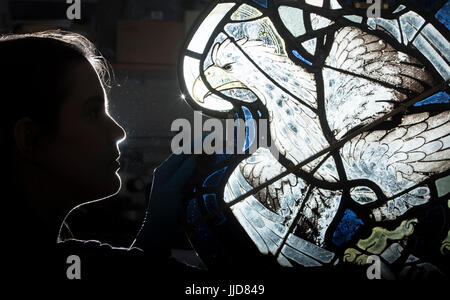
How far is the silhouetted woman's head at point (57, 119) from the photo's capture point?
850 mm

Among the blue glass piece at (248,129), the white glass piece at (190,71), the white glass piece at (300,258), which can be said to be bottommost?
the white glass piece at (300,258)

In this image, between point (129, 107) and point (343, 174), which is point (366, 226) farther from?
point (129, 107)

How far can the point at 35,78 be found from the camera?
0.86m

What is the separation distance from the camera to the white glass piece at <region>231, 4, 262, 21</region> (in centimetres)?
160

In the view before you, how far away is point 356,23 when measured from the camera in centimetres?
160

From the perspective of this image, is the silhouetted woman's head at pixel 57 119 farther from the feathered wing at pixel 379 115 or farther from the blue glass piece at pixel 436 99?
the blue glass piece at pixel 436 99

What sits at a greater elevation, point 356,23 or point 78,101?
A: point 356,23

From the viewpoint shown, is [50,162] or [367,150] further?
[367,150]

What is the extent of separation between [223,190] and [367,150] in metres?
0.54

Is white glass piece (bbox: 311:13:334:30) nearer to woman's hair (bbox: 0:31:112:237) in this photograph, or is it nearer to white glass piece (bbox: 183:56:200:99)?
white glass piece (bbox: 183:56:200:99)

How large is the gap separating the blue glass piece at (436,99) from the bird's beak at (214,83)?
0.64 metres

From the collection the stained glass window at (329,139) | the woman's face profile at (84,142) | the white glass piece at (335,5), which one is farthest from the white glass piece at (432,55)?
the woman's face profile at (84,142)
